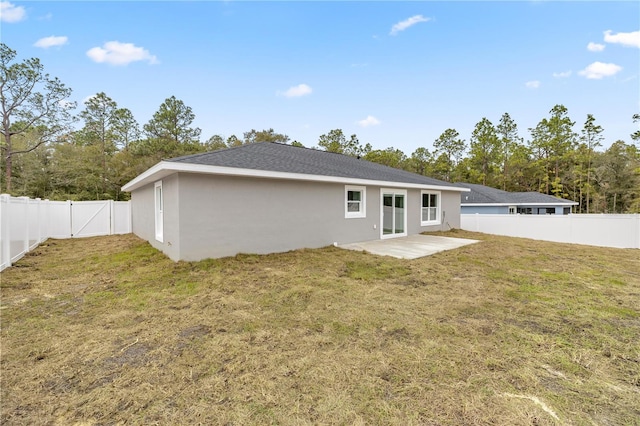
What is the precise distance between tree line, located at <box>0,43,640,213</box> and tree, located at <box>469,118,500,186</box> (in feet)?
0.34

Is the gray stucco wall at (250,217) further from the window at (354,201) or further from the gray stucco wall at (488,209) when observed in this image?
the gray stucco wall at (488,209)

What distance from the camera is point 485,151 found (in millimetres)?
32719

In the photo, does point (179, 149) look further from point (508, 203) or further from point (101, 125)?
point (508, 203)

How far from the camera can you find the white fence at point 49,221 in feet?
21.2

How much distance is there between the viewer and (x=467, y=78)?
48.2 ft

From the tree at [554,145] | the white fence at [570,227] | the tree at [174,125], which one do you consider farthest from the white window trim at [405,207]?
the tree at [554,145]

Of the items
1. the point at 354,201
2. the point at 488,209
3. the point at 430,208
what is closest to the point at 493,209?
the point at 488,209

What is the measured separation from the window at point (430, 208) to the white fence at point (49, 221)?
43.1 ft

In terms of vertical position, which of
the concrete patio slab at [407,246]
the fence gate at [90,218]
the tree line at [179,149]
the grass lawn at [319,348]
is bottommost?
the grass lawn at [319,348]

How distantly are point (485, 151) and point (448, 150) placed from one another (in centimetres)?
460

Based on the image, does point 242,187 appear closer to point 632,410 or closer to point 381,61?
point 632,410

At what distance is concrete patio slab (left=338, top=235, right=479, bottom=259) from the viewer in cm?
810

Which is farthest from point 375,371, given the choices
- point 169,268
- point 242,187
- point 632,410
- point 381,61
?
point 381,61

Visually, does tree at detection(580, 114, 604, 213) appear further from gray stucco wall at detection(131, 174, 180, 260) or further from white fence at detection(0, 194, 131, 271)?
white fence at detection(0, 194, 131, 271)
